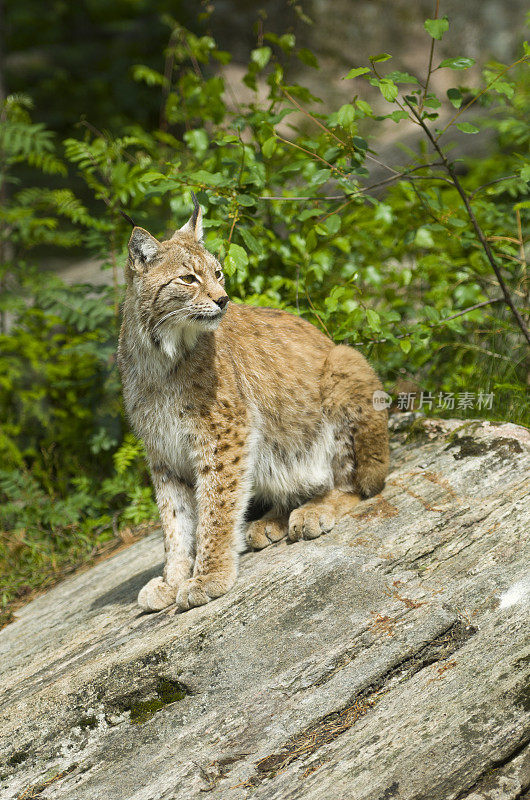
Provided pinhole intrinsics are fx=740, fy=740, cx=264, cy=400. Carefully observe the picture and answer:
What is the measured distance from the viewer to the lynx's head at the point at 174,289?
142 inches

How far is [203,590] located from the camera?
3.51 meters

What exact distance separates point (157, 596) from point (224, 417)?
95cm

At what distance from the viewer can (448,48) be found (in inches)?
491

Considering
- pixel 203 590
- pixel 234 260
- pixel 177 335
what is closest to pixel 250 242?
pixel 234 260

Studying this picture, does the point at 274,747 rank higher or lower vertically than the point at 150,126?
lower

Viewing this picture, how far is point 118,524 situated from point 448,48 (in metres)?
10.5

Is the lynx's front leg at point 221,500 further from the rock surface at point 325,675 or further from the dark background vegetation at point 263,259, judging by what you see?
the dark background vegetation at point 263,259

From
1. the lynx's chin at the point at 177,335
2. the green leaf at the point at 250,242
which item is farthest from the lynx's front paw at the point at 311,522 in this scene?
the green leaf at the point at 250,242

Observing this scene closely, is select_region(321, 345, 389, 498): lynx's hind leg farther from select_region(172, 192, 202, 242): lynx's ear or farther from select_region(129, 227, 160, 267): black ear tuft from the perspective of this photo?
select_region(129, 227, 160, 267): black ear tuft

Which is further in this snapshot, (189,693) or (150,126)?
(150,126)

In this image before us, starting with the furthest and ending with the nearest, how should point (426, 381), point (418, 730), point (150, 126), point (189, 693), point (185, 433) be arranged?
point (150, 126), point (426, 381), point (185, 433), point (189, 693), point (418, 730)

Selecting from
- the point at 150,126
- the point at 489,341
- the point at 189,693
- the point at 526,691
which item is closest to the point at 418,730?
the point at 526,691

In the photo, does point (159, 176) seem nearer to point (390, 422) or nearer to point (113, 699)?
point (390, 422)

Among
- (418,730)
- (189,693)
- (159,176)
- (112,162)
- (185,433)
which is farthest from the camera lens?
(112,162)
